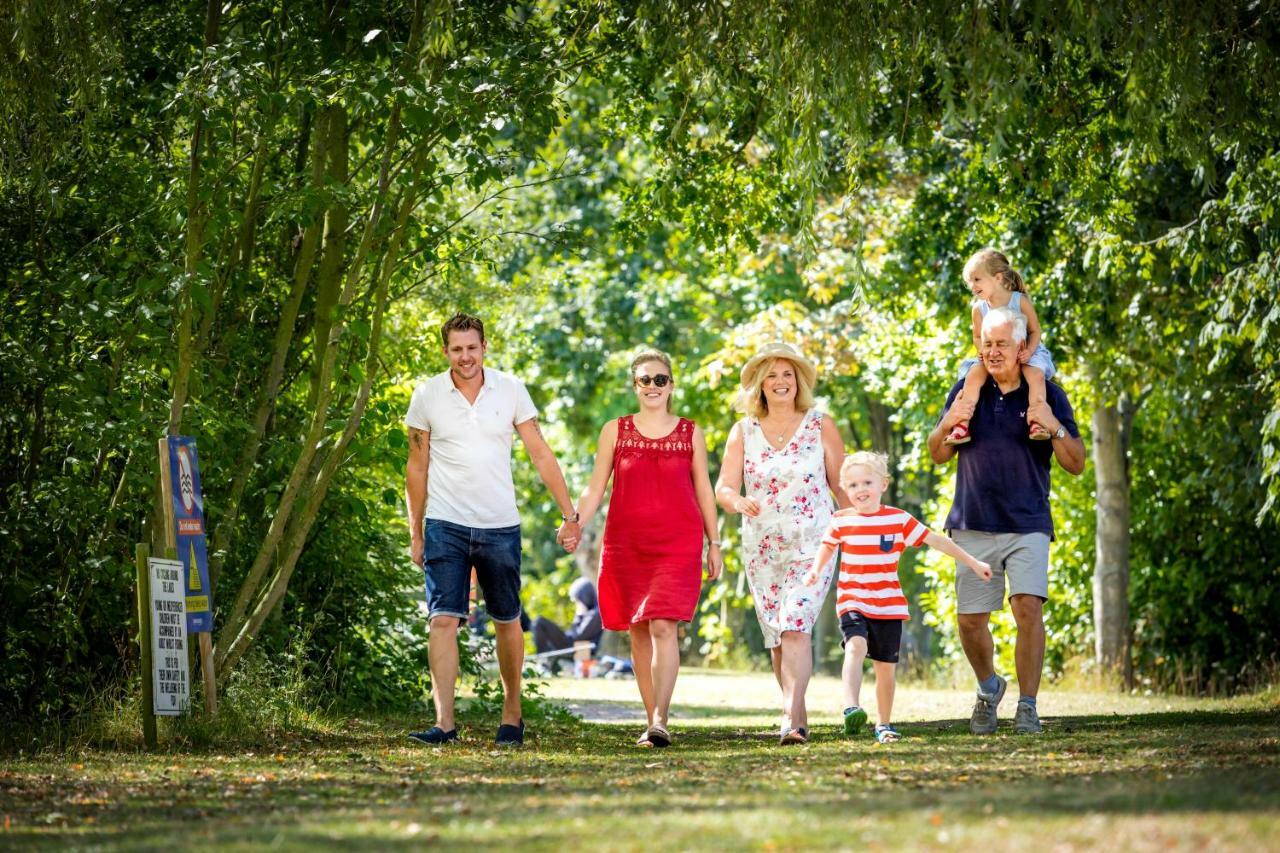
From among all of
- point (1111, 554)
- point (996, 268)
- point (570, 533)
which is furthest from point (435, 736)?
point (1111, 554)

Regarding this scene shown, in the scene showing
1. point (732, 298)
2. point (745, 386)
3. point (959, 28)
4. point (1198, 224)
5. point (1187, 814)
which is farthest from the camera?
point (732, 298)

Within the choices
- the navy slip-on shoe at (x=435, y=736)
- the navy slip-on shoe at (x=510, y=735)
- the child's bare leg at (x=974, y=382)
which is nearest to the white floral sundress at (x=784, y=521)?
the child's bare leg at (x=974, y=382)

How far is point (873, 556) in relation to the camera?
866cm

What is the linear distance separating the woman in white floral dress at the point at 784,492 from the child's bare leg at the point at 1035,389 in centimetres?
104

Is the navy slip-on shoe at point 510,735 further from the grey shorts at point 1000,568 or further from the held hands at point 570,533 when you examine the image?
the grey shorts at point 1000,568

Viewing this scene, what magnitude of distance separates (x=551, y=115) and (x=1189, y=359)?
7563 mm

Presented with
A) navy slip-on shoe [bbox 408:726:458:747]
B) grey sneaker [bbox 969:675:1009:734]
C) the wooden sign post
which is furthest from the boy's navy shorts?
the wooden sign post

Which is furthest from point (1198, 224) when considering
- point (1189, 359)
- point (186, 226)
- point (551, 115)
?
point (186, 226)

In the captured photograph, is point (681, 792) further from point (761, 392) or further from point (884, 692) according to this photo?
point (761, 392)

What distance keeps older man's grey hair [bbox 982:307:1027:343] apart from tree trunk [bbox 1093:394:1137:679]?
317 inches

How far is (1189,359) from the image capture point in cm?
1500

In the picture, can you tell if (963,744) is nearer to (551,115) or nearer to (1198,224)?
(551,115)

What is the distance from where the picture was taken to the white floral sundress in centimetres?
892

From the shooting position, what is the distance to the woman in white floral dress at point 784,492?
8812mm
